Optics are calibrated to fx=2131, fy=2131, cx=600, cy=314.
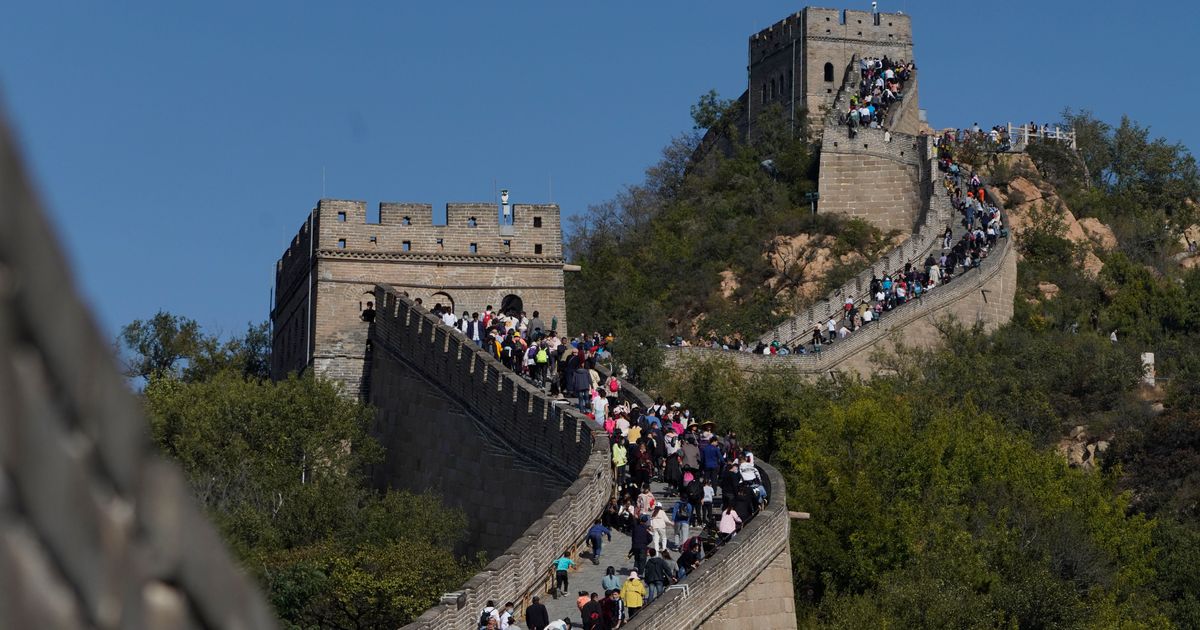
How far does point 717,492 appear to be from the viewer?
1141 inches

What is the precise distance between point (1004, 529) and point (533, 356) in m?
8.84

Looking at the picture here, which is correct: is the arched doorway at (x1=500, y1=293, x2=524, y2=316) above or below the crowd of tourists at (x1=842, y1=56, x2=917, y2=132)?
below

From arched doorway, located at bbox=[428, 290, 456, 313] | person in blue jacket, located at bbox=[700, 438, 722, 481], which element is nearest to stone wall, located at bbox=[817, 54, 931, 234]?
arched doorway, located at bbox=[428, 290, 456, 313]

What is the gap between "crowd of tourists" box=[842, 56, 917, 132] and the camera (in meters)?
65.9

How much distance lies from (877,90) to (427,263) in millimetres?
25231

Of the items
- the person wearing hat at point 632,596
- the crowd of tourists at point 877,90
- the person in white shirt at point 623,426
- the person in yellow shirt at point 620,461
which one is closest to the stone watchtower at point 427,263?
the person in white shirt at point 623,426

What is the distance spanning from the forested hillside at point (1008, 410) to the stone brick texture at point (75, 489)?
28.8 metres

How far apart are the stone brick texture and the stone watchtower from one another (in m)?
45.1

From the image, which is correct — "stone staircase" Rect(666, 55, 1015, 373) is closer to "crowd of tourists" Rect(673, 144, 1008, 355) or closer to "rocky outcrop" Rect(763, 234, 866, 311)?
"crowd of tourists" Rect(673, 144, 1008, 355)

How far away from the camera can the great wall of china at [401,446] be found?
1984 mm

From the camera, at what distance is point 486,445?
1506 inches

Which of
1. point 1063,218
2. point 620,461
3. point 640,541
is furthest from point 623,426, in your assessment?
point 1063,218

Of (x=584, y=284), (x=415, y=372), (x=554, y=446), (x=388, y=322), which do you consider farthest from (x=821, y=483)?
(x=584, y=284)

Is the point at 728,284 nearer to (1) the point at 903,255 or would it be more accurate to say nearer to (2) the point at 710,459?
(1) the point at 903,255
